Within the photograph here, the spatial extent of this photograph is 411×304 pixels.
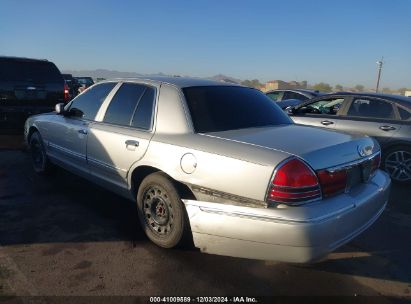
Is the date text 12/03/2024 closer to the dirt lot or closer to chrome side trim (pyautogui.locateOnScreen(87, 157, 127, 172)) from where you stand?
the dirt lot

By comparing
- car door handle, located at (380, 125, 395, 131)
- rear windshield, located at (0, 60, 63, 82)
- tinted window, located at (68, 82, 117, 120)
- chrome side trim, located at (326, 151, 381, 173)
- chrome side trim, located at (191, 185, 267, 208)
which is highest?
rear windshield, located at (0, 60, 63, 82)

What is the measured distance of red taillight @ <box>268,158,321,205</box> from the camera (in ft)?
9.59

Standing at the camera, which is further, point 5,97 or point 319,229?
point 5,97

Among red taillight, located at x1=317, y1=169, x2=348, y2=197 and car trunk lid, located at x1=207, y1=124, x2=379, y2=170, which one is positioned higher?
car trunk lid, located at x1=207, y1=124, x2=379, y2=170

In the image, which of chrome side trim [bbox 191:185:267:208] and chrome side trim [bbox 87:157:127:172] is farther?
chrome side trim [bbox 87:157:127:172]

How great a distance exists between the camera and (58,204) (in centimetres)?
500

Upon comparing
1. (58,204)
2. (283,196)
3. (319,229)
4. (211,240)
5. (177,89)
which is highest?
(177,89)

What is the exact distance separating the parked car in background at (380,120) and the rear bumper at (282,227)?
3014 mm

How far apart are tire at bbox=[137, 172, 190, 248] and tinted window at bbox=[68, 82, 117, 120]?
4.69 ft

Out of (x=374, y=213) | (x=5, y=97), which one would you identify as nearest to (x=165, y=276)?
(x=374, y=213)

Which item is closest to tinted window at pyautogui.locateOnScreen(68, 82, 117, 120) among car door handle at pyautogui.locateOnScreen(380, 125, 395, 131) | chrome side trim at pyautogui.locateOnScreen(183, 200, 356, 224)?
chrome side trim at pyautogui.locateOnScreen(183, 200, 356, 224)

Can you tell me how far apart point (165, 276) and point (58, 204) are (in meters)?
2.22

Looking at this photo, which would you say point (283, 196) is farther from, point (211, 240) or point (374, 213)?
point (374, 213)

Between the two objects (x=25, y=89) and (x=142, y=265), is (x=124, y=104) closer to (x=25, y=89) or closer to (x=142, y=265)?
(x=142, y=265)
